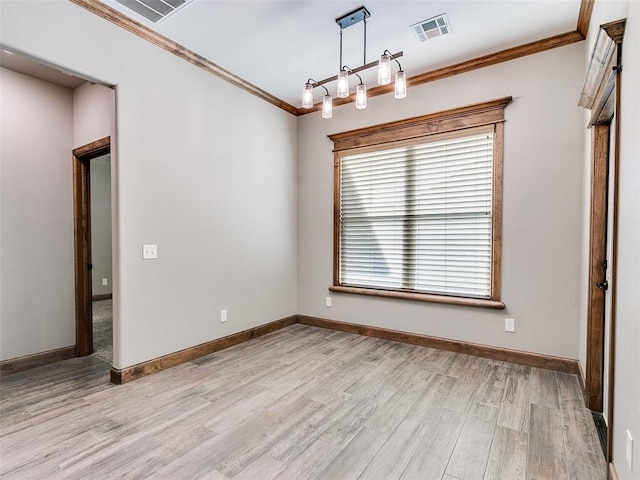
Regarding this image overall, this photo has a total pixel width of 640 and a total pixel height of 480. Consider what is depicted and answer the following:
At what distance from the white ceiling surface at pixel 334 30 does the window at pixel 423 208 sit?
0.60 meters

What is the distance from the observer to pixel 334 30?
2.84 metres

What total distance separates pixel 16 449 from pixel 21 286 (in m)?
1.87

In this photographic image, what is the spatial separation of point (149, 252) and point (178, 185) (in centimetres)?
69

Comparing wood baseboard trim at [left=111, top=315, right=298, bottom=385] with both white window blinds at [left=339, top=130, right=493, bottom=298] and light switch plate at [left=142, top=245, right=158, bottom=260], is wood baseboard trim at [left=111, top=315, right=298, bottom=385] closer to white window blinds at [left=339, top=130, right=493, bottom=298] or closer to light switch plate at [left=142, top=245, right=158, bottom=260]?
light switch plate at [left=142, top=245, right=158, bottom=260]

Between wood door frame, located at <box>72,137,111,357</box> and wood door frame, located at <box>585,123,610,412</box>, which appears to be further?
wood door frame, located at <box>72,137,111,357</box>

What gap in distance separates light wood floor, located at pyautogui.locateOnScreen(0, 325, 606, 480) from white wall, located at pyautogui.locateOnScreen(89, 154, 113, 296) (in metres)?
4.01

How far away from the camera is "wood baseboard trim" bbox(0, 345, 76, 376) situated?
3014mm

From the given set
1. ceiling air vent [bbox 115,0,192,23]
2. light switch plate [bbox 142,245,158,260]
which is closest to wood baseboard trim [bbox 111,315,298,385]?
light switch plate [bbox 142,245,158,260]

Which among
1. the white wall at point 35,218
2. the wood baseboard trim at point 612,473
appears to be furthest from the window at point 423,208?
the white wall at point 35,218

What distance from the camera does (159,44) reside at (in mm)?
2971

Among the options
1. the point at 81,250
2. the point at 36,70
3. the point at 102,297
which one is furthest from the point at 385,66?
the point at 102,297

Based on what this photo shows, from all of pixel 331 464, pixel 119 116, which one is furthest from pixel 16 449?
pixel 119 116

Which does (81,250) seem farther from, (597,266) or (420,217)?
(597,266)

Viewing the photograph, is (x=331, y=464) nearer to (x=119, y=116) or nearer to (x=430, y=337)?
(x=430, y=337)
